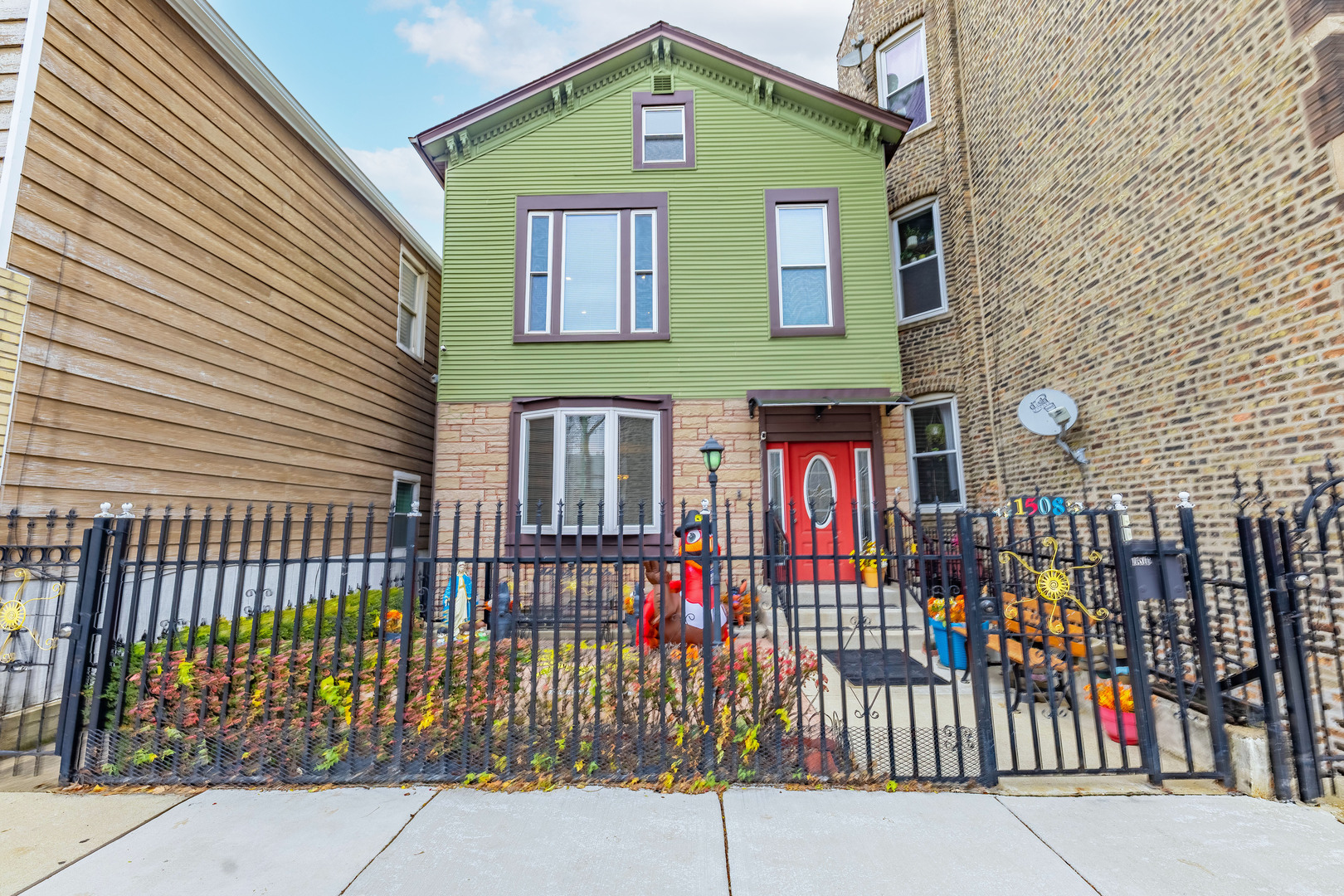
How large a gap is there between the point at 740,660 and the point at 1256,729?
3419 mm

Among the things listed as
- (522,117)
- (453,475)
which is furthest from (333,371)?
(522,117)

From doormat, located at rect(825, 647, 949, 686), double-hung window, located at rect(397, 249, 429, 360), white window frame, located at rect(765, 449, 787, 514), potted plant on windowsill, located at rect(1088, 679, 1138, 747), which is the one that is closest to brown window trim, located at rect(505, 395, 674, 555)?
white window frame, located at rect(765, 449, 787, 514)

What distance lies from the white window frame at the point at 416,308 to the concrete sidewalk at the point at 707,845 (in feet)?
30.5

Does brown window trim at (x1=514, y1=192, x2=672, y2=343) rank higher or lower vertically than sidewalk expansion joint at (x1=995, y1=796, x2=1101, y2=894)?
higher

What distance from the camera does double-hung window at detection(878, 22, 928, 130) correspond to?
12148mm

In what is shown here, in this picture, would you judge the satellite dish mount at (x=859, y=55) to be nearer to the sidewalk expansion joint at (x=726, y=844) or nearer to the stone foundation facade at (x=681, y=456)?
the stone foundation facade at (x=681, y=456)

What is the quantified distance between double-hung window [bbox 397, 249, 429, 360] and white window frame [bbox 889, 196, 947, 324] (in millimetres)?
9314

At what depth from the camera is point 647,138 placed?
10.7 m

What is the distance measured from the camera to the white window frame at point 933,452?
34.6ft

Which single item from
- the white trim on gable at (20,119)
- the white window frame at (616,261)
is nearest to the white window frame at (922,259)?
the white window frame at (616,261)

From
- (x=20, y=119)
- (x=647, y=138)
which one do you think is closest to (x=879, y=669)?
(x=647, y=138)

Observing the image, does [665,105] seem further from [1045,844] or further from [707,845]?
[1045,844]

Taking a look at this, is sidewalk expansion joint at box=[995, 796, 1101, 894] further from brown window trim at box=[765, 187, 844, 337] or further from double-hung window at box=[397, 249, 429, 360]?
double-hung window at box=[397, 249, 429, 360]

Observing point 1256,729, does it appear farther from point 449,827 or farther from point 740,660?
point 449,827
